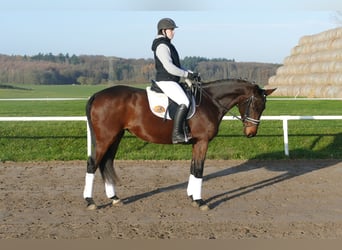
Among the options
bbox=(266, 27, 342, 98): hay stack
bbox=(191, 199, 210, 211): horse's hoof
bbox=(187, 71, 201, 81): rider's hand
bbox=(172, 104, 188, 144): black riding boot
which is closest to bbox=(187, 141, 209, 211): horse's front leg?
bbox=(191, 199, 210, 211): horse's hoof

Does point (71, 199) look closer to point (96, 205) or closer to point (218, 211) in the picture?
point (96, 205)

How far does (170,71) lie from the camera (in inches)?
308

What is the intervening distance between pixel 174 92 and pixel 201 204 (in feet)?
5.70

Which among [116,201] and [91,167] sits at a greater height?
[91,167]

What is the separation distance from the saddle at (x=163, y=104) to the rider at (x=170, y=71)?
4.1 inches

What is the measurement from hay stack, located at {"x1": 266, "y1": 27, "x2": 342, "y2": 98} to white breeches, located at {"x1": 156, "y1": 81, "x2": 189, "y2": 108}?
25367 millimetres

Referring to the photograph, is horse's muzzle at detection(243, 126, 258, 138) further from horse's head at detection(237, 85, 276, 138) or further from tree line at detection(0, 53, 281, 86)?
tree line at detection(0, 53, 281, 86)

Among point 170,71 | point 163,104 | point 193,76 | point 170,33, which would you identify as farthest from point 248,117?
point 170,33

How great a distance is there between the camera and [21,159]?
12734mm

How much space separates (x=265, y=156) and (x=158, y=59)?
5.87 metres

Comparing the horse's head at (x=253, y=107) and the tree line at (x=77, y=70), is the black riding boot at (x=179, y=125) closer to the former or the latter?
the horse's head at (x=253, y=107)

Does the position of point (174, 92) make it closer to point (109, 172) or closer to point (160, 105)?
point (160, 105)

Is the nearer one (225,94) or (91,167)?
(91,167)

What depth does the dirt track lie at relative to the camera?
21.1 ft
